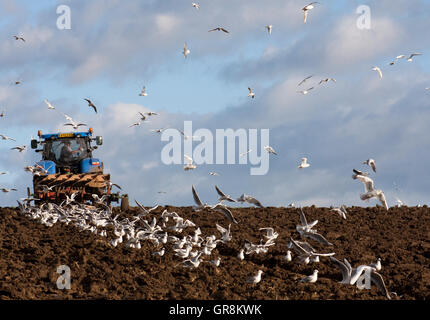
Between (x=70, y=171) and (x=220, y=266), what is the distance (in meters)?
14.4

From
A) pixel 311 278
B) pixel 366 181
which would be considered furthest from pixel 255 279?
pixel 366 181

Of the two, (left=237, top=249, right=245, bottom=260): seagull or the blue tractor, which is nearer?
(left=237, top=249, right=245, bottom=260): seagull

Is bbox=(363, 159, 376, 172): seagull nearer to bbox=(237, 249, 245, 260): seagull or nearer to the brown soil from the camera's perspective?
the brown soil

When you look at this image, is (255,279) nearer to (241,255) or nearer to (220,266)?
(220,266)

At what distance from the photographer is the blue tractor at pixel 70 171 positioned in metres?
23.3

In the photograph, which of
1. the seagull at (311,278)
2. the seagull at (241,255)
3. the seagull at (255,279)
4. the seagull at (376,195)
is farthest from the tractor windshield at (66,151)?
the seagull at (311,278)

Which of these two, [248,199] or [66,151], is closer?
[248,199]

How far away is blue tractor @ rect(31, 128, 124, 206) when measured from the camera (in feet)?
76.4

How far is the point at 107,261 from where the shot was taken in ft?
43.0

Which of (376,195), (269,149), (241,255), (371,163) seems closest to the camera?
(376,195)

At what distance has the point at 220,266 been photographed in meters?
12.8

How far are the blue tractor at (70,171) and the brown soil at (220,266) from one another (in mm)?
4402

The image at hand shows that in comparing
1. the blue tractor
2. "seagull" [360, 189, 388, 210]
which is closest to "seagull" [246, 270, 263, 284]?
"seagull" [360, 189, 388, 210]
